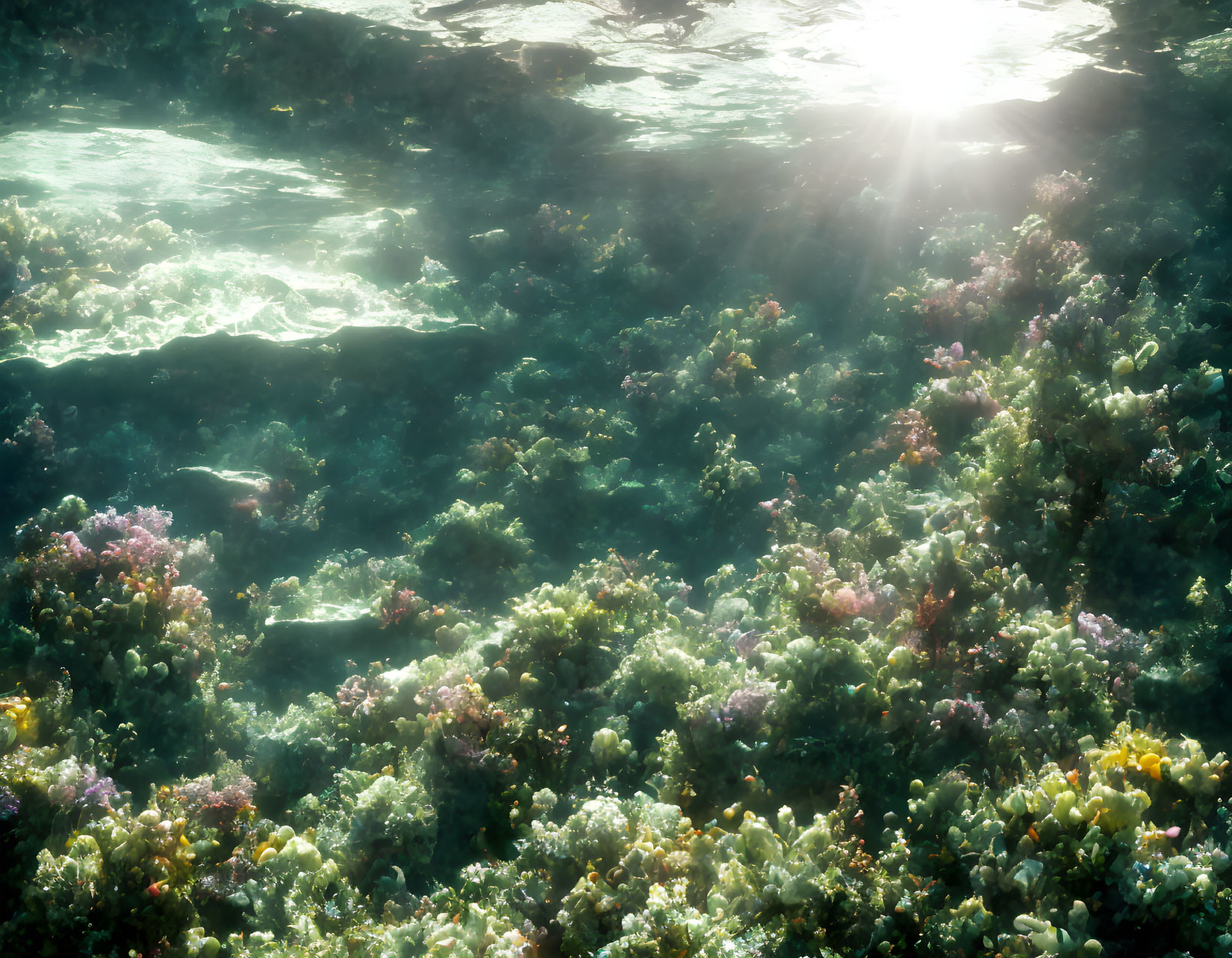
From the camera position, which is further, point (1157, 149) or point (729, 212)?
point (729, 212)

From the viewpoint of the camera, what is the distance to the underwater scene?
4.78 m

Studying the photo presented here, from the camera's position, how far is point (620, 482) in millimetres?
10453

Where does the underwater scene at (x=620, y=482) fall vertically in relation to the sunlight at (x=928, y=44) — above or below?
below

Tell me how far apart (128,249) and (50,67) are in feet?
16.9

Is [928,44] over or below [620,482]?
over

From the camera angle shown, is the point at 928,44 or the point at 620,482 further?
the point at 620,482

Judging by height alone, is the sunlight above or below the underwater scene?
above

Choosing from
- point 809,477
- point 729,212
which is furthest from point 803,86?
point 809,477

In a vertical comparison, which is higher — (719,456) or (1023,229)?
(1023,229)

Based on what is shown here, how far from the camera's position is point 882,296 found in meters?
11.9

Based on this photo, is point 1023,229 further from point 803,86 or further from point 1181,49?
point 803,86

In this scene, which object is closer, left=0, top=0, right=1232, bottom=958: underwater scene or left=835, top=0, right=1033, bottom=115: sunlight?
left=0, top=0, right=1232, bottom=958: underwater scene

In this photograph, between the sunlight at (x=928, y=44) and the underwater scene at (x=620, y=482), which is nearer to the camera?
the underwater scene at (x=620, y=482)

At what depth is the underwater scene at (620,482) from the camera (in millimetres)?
4781
